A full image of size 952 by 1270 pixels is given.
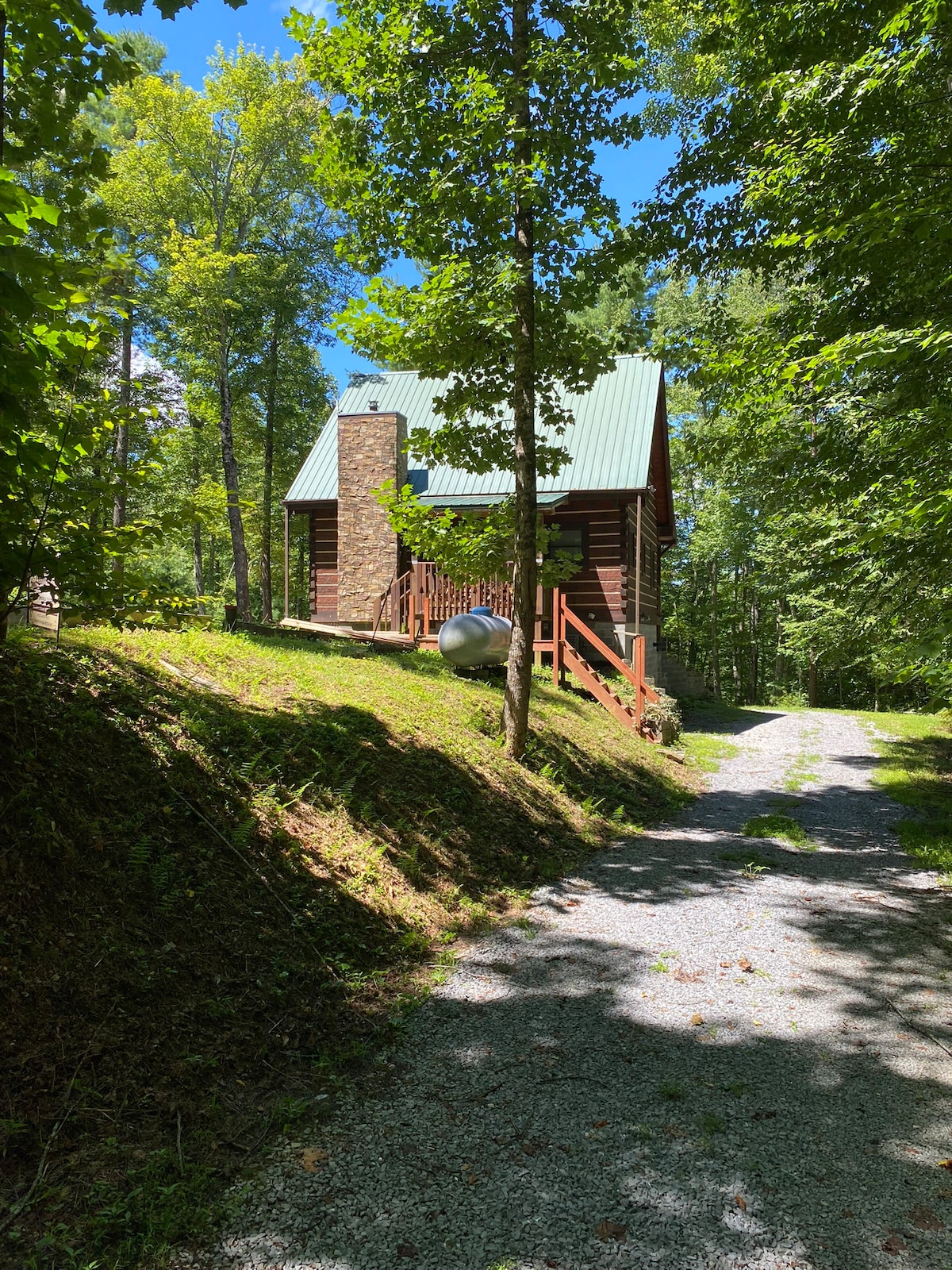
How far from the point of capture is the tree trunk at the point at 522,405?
774cm

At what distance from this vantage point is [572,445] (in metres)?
19.0

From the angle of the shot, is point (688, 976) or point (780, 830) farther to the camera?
point (780, 830)

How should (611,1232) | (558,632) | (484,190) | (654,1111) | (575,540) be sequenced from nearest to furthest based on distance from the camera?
(611,1232) < (654,1111) < (484,190) < (558,632) < (575,540)

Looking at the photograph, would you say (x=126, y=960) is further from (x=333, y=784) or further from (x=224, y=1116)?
(x=333, y=784)

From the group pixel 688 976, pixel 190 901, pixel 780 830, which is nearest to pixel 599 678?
pixel 780 830

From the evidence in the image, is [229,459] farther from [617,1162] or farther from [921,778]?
[617,1162]

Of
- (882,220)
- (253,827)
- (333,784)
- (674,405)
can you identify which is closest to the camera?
(253,827)

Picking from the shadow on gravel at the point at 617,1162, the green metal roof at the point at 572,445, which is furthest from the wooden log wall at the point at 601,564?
the shadow on gravel at the point at 617,1162

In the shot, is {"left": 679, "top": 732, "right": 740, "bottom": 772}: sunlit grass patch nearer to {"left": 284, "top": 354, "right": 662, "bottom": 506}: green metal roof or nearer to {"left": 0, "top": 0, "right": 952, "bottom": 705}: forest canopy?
{"left": 0, "top": 0, "right": 952, "bottom": 705}: forest canopy

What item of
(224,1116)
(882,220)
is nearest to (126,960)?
(224,1116)

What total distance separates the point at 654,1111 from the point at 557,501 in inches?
559

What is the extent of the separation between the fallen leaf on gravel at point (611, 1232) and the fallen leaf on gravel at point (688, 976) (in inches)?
83.4

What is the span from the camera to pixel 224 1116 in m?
2.95

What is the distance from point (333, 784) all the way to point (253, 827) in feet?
3.79
